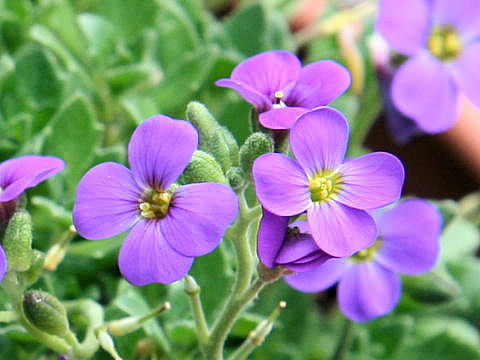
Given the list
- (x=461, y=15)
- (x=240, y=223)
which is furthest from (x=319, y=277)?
(x=461, y=15)

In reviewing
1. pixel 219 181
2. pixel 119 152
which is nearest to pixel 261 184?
pixel 219 181

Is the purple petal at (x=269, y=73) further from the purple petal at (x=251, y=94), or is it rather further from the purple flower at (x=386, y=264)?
the purple flower at (x=386, y=264)

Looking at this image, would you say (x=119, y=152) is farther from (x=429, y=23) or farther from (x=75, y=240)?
(x=429, y=23)

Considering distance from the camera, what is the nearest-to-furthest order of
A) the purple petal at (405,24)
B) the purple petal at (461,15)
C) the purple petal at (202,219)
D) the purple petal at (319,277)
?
the purple petal at (202,219) → the purple petal at (319,277) → the purple petal at (405,24) → the purple petal at (461,15)

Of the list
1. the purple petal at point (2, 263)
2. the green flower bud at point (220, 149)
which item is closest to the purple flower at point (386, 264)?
the green flower bud at point (220, 149)

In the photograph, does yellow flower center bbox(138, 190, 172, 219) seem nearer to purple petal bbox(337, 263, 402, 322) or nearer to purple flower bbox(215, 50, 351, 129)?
purple flower bbox(215, 50, 351, 129)

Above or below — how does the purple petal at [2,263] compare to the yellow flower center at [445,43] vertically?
above

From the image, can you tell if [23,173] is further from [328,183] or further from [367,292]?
[367,292]
